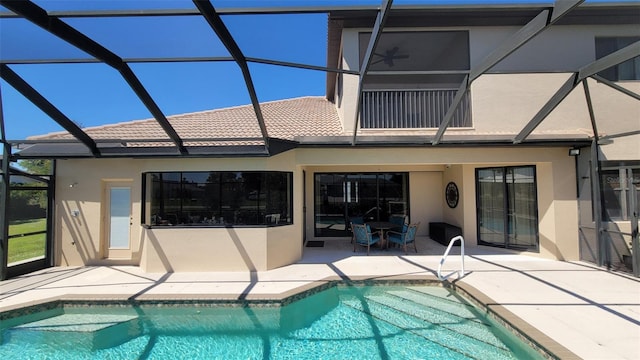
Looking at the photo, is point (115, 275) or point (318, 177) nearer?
point (115, 275)

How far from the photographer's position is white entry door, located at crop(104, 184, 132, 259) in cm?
870

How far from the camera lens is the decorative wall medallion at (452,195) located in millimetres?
10828

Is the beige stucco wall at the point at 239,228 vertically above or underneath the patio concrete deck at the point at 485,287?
above

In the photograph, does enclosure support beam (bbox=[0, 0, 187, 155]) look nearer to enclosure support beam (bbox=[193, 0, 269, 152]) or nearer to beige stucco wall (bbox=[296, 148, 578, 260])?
enclosure support beam (bbox=[193, 0, 269, 152])

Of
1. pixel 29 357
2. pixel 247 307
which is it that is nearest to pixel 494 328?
pixel 247 307

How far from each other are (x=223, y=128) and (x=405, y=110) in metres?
5.71

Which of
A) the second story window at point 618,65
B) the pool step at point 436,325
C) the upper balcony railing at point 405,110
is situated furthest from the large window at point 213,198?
the second story window at point 618,65

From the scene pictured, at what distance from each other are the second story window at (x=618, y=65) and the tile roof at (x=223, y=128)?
854 centimetres

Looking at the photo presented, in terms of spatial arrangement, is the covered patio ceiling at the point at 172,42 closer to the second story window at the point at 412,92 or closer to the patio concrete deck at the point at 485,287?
the second story window at the point at 412,92

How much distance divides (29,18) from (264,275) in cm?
631

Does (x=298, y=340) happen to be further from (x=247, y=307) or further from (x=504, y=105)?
(x=504, y=105)

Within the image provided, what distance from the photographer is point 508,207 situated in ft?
30.7

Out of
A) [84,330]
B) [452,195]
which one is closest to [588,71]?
[452,195]

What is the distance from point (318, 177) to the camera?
478 inches
